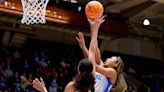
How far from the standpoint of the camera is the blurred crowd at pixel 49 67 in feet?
43.0

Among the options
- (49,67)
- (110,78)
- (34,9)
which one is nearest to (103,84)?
(110,78)

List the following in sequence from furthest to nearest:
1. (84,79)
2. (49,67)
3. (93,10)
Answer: (49,67)
(93,10)
(84,79)

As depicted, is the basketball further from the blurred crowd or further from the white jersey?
the blurred crowd

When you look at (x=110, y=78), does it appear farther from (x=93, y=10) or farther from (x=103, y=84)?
(x=93, y=10)

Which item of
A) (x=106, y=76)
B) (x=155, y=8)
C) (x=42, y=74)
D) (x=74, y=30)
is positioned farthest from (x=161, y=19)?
(x=106, y=76)

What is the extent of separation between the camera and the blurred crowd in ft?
43.0

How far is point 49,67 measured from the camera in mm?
14852

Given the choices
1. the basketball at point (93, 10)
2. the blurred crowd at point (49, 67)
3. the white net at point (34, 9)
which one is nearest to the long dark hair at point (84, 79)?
the basketball at point (93, 10)

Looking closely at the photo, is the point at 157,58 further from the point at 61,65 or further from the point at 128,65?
the point at 61,65

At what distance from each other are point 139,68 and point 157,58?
1453 millimetres

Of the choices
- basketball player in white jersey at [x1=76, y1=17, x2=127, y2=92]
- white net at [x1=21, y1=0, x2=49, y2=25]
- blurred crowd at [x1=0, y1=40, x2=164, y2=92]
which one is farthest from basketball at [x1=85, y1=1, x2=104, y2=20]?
blurred crowd at [x1=0, y1=40, x2=164, y2=92]

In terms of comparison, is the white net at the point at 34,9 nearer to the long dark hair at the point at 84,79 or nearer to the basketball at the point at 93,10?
the basketball at the point at 93,10

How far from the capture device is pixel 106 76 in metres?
4.17

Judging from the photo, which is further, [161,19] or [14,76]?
[161,19]
